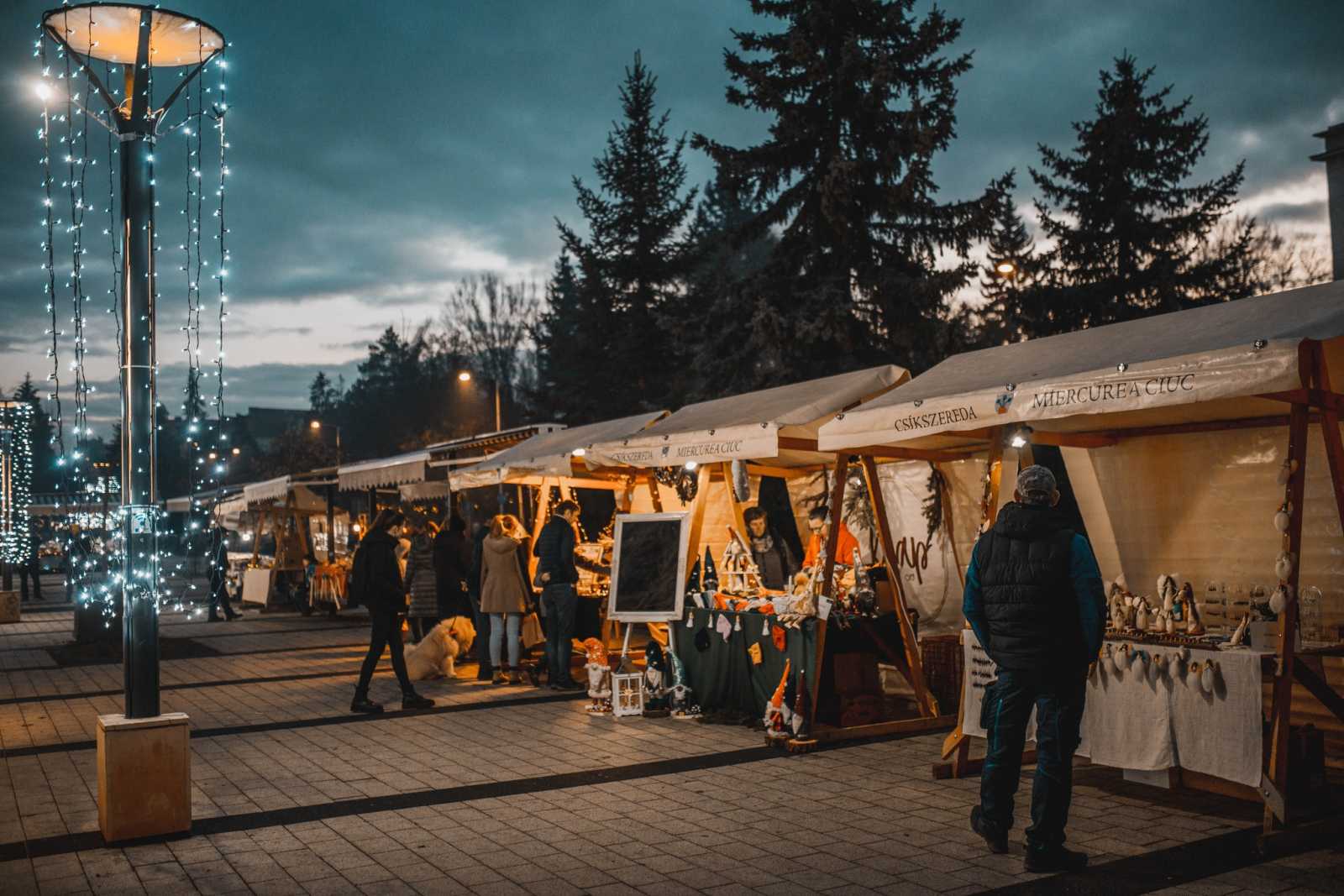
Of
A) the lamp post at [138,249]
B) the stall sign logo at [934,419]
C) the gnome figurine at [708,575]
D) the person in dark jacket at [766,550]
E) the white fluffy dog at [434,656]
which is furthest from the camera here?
the white fluffy dog at [434,656]

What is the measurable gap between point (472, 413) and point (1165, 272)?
37470 millimetres

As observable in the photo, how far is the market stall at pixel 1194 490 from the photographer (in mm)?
5328

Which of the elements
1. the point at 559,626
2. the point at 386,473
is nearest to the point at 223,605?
the point at 386,473

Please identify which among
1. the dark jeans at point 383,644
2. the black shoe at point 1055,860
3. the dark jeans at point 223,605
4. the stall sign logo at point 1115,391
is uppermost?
the stall sign logo at point 1115,391

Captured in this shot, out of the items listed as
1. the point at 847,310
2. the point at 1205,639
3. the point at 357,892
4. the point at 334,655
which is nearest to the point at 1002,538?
the point at 1205,639

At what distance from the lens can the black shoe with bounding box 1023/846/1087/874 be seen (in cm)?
479

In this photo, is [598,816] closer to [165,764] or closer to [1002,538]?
[165,764]

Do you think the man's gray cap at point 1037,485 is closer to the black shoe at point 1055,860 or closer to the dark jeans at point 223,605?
the black shoe at point 1055,860

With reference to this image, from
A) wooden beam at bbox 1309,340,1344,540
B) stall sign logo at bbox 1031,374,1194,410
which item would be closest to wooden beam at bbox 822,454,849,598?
stall sign logo at bbox 1031,374,1194,410

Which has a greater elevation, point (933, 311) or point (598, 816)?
point (933, 311)

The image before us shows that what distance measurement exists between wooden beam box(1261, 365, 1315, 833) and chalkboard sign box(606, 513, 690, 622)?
16.7 ft

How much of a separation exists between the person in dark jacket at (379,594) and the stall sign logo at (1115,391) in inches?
228

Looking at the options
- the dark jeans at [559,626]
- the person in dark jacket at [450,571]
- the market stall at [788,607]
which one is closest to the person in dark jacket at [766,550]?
the market stall at [788,607]

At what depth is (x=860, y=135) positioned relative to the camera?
64.2 ft
